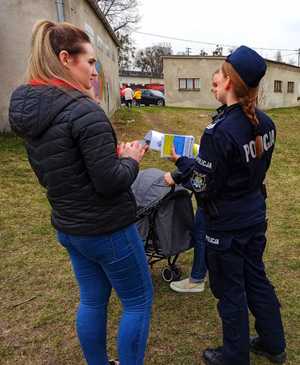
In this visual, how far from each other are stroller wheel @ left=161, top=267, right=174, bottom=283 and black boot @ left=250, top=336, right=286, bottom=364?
98cm

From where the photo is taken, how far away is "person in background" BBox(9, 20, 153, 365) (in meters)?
1.58

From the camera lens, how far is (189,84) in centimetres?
2506

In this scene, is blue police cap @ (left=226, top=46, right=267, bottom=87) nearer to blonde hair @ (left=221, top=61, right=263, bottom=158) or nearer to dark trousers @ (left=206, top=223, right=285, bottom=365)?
blonde hair @ (left=221, top=61, right=263, bottom=158)

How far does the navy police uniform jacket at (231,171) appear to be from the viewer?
78.4 inches

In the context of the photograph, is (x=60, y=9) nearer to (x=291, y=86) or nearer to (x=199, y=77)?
(x=199, y=77)

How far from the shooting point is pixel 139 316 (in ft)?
6.36

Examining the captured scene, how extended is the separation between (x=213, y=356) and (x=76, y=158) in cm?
166

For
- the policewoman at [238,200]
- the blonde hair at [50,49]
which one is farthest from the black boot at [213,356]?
the blonde hair at [50,49]

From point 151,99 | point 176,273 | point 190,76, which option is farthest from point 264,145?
point 151,99

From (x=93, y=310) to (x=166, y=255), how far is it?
1.08 metres

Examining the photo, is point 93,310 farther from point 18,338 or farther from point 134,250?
point 18,338

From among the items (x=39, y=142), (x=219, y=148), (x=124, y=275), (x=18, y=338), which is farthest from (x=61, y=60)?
(x=18, y=338)

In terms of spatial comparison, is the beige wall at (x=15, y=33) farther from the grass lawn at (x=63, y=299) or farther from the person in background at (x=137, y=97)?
the person in background at (x=137, y=97)

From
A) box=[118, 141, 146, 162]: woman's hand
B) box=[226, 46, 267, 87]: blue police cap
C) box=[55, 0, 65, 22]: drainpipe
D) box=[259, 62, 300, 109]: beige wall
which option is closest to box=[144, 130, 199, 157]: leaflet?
box=[118, 141, 146, 162]: woman's hand
